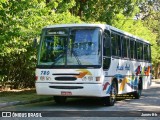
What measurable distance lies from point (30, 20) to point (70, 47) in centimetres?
338

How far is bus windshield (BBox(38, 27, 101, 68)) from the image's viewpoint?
13.6 metres

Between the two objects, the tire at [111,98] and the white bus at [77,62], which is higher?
the white bus at [77,62]

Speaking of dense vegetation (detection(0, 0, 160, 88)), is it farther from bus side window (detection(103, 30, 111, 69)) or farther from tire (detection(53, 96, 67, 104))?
bus side window (detection(103, 30, 111, 69))

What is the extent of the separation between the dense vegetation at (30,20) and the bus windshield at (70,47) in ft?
7.11

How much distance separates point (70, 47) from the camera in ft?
45.7

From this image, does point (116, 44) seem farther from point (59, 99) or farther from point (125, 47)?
point (59, 99)

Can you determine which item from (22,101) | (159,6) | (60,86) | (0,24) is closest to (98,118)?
(60,86)

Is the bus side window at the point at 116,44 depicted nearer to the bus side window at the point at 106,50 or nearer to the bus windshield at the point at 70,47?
the bus side window at the point at 106,50

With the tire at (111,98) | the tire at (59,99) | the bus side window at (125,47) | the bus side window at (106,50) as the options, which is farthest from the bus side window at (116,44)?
the tire at (59,99)

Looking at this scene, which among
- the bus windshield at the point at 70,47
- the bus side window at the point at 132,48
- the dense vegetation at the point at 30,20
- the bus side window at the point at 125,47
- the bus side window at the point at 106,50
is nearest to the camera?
the bus windshield at the point at 70,47

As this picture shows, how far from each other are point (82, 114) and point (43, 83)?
239cm

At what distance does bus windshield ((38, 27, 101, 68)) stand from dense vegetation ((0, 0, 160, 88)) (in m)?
2.17

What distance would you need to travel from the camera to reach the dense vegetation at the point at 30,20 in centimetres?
1616

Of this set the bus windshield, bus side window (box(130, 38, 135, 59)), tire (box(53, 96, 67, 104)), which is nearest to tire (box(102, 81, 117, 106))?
the bus windshield
